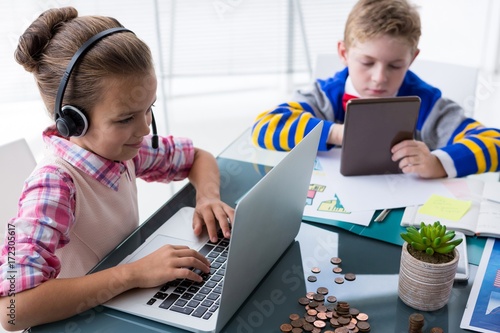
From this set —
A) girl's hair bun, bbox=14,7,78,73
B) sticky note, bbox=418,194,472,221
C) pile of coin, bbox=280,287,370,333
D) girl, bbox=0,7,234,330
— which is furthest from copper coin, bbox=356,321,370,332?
girl's hair bun, bbox=14,7,78,73

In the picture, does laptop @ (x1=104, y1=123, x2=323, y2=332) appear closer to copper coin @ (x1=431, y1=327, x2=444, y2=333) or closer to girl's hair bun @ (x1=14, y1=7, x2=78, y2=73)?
copper coin @ (x1=431, y1=327, x2=444, y2=333)

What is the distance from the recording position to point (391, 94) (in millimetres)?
1640

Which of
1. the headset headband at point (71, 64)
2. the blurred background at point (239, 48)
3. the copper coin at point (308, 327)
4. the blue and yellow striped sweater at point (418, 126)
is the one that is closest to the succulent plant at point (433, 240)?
the copper coin at point (308, 327)

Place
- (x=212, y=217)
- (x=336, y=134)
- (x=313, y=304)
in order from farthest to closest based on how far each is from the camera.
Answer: (x=336, y=134), (x=212, y=217), (x=313, y=304)

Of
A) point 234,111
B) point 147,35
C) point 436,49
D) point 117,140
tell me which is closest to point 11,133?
point 147,35

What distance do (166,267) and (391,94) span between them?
38.3 inches

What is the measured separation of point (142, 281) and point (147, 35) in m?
3.13

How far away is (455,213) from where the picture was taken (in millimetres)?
1244

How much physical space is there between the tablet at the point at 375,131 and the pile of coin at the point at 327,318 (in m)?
0.52

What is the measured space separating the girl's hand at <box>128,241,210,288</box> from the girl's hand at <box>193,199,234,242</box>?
14cm

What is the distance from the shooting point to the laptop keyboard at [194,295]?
95cm

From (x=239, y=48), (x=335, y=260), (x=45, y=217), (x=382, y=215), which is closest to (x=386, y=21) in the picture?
(x=382, y=215)

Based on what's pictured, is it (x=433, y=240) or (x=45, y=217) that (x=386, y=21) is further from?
(x=45, y=217)

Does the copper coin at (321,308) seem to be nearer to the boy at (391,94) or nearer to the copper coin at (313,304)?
the copper coin at (313,304)
